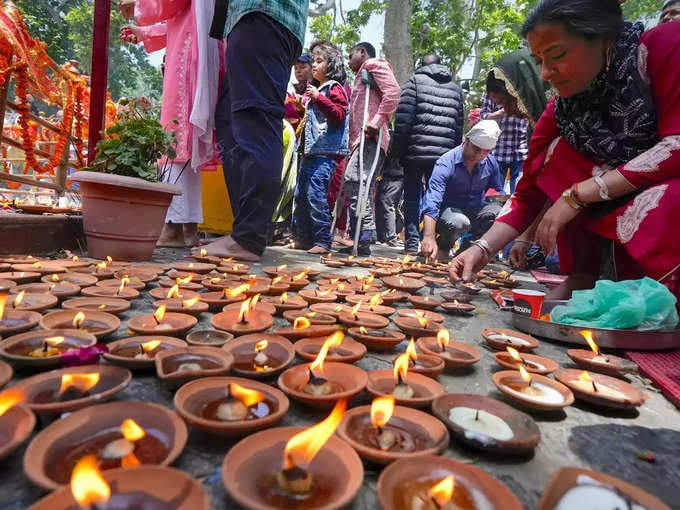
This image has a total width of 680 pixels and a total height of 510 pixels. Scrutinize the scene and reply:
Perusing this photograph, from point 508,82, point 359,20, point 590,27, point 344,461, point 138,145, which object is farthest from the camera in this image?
point 359,20

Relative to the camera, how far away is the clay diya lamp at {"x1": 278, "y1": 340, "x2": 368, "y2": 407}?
3.52 feet

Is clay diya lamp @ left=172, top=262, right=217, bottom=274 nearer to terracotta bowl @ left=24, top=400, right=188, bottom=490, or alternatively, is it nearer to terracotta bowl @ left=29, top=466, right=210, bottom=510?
terracotta bowl @ left=24, top=400, right=188, bottom=490

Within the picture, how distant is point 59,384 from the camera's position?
104cm

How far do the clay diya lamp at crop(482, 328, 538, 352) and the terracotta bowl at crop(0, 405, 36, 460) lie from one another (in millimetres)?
1643

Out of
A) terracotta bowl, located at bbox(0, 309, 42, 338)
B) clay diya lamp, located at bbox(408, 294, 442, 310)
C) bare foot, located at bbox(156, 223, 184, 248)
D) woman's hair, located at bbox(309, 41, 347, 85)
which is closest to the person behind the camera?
terracotta bowl, located at bbox(0, 309, 42, 338)

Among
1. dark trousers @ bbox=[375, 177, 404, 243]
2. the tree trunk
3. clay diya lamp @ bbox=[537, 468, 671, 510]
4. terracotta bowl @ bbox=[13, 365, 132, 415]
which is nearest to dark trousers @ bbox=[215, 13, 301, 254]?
terracotta bowl @ bbox=[13, 365, 132, 415]

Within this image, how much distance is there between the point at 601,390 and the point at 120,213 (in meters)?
3.05

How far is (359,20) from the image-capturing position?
1894cm

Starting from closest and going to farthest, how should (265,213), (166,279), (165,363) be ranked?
(165,363)
(166,279)
(265,213)

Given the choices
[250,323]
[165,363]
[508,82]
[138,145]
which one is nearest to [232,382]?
[165,363]

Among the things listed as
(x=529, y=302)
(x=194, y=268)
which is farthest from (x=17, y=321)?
(x=529, y=302)

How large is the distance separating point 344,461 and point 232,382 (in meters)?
0.43

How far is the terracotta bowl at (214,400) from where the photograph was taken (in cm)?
89

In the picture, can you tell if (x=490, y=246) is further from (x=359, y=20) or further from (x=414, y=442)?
(x=359, y=20)
